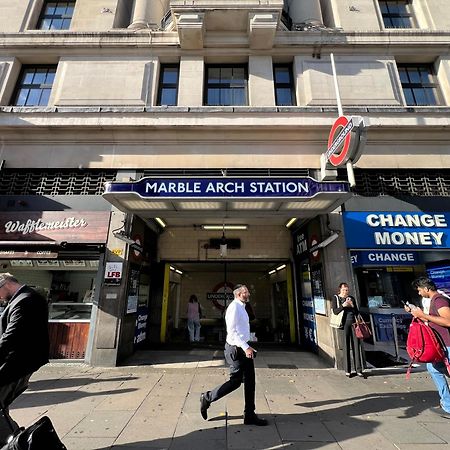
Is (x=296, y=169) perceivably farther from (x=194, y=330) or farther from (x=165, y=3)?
(x=165, y=3)

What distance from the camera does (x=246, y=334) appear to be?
13.1ft

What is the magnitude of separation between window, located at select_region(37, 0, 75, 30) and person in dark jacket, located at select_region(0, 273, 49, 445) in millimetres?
12241

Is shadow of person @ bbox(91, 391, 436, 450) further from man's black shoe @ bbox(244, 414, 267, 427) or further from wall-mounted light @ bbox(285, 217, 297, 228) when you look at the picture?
wall-mounted light @ bbox(285, 217, 297, 228)

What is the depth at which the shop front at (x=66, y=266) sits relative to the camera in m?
7.29

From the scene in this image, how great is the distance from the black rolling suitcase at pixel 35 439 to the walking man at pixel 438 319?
4843mm

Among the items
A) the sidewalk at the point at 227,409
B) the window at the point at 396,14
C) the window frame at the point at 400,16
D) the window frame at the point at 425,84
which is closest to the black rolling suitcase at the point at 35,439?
the sidewalk at the point at 227,409

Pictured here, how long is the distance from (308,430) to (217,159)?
23.3 feet

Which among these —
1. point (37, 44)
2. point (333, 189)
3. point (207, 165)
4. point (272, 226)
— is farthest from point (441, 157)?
point (37, 44)

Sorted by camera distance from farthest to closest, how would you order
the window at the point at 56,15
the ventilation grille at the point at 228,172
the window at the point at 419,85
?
the window at the point at 56,15
the window at the point at 419,85
the ventilation grille at the point at 228,172

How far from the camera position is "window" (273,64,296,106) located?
31.8 feet

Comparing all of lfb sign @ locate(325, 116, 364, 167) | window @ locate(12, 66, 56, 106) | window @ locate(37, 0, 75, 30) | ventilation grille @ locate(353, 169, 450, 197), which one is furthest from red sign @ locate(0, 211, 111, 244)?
window @ locate(37, 0, 75, 30)

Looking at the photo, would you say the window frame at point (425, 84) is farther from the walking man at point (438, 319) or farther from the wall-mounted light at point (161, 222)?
the wall-mounted light at point (161, 222)

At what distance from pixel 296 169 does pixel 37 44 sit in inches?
405

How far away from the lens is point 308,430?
374 cm
